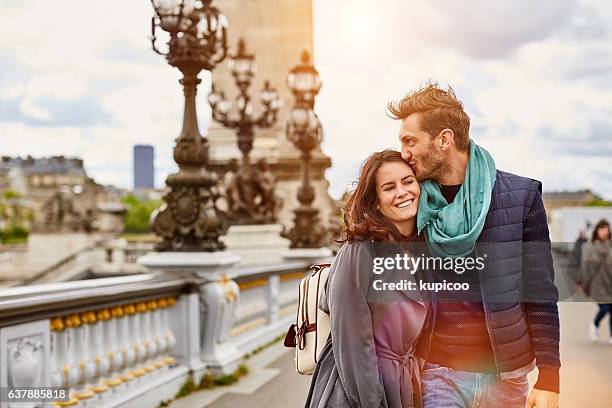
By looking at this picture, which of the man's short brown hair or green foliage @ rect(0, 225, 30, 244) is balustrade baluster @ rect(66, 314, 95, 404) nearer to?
the man's short brown hair

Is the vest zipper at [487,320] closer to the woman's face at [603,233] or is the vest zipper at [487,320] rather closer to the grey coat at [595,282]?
the grey coat at [595,282]

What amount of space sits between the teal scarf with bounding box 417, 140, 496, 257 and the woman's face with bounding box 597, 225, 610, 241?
407 inches

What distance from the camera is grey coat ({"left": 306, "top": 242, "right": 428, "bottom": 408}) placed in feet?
11.4

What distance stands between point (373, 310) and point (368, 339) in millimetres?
123

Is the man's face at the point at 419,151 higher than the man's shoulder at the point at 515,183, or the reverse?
the man's face at the point at 419,151

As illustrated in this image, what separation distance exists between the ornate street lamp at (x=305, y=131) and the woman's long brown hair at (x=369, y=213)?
14.6 meters

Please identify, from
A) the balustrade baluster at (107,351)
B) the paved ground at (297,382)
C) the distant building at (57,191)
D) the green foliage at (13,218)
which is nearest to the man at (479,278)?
the paved ground at (297,382)

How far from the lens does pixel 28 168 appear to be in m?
116

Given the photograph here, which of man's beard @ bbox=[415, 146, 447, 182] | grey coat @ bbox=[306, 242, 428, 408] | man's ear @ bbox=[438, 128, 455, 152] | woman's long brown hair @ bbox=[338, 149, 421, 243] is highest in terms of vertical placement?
man's ear @ bbox=[438, 128, 455, 152]

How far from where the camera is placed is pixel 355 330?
3496 mm

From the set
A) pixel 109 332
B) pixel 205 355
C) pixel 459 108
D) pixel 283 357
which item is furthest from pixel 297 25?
pixel 459 108

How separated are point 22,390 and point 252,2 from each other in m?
27.0

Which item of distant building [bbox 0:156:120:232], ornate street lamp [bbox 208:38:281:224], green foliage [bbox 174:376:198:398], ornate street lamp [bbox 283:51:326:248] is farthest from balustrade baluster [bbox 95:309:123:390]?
distant building [bbox 0:156:120:232]

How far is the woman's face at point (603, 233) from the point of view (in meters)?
13.4
